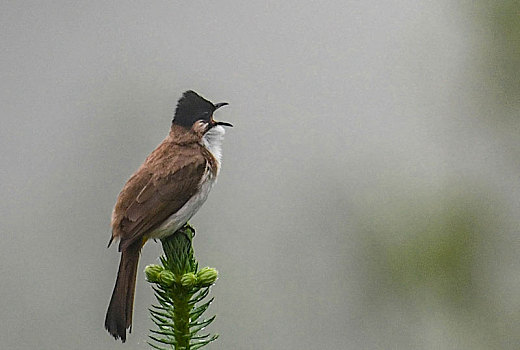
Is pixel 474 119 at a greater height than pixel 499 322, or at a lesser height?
greater

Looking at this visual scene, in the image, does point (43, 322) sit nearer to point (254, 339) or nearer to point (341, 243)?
point (254, 339)

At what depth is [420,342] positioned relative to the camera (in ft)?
5.43

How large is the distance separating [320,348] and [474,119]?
93cm

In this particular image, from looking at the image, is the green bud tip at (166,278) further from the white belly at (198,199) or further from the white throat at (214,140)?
the white throat at (214,140)

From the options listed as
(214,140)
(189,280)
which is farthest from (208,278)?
(214,140)

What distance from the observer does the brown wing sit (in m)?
0.62

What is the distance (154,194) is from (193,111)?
0.16 m

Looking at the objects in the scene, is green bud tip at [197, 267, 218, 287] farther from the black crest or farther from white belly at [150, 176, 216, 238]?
the black crest

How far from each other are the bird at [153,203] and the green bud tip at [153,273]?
38 millimetres

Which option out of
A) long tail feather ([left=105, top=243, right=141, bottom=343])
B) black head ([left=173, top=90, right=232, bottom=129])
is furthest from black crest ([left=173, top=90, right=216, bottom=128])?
long tail feather ([left=105, top=243, right=141, bottom=343])

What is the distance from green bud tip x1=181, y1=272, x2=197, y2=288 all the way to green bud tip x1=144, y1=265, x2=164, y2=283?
0.08ft

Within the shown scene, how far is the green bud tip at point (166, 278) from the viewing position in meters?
0.57

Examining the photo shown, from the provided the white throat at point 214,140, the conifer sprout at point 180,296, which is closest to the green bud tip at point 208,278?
the conifer sprout at point 180,296

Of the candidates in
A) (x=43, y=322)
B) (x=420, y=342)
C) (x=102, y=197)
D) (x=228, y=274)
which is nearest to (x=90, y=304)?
(x=43, y=322)
